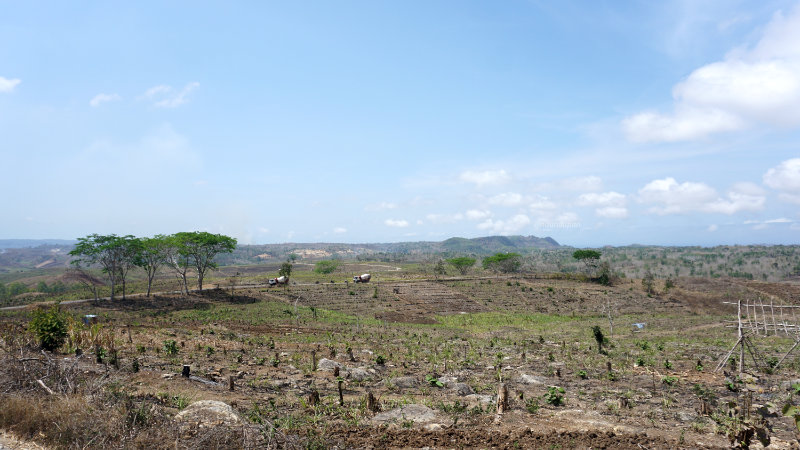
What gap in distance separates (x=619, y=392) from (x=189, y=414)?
41.5 ft

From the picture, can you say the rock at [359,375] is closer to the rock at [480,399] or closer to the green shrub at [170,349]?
the rock at [480,399]

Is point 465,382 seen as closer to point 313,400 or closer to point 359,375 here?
point 359,375

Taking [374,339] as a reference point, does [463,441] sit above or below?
above

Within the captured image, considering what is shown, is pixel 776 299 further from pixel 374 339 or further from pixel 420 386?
pixel 420 386

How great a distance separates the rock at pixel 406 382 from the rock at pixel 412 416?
3.06 m

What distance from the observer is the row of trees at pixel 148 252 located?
46312mm

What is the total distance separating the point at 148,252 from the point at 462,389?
48772mm

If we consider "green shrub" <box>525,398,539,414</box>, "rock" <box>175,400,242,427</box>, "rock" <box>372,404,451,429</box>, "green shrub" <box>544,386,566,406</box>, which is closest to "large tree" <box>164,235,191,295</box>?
"rock" <box>175,400,242,427</box>

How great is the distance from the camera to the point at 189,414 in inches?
350

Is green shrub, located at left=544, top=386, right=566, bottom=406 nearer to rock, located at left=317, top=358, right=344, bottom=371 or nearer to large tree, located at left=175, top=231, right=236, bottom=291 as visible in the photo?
rock, located at left=317, top=358, right=344, bottom=371

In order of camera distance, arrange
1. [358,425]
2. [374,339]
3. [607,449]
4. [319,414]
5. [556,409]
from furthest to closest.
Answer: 1. [374,339]
2. [556,409]
3. [319,414]
4. [358,425]
5. [607,449]

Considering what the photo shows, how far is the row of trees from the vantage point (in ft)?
152

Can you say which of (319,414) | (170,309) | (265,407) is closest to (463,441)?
(319,414)

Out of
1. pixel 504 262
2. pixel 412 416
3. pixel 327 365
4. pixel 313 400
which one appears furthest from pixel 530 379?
pixel 504 262
